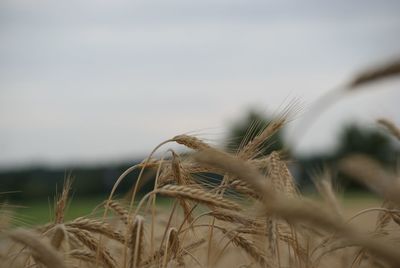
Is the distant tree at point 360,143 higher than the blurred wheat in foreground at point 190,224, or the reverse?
the blurred wheat in foreground at point 190,224

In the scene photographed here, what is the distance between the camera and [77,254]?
2535 mm

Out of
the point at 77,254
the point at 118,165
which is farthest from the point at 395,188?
the point at 118,165

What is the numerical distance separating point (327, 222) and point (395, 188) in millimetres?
268

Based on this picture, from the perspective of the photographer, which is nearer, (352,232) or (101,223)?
(352,232)

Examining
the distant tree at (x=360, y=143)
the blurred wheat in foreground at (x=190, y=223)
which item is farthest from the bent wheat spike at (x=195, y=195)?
the distant tree at (x=360, y=143)

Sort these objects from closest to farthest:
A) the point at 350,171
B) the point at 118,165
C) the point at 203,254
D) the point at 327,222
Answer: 1. the point at 327,222
2. the point at 350,171
3. the point at 203,254
4. the point at 118,165

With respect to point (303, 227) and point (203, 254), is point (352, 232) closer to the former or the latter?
point (303, 227)

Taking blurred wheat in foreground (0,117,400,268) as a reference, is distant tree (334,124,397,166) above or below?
below

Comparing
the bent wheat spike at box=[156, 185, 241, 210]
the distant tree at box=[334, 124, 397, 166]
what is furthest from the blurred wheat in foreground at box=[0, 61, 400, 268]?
the distant tree at box=[334, 124, 397, 166]

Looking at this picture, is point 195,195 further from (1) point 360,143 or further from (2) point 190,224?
(1) point 360,143

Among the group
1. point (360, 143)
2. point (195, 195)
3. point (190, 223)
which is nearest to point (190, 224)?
point (190, 223)

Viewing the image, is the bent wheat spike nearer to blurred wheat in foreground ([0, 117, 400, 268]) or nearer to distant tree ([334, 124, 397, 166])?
blurred wheat in foreground ([0, 117, 400, 268])

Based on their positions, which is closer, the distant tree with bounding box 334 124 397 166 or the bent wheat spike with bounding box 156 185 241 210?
the bent wheat spike with bounding box 156 185 241 210

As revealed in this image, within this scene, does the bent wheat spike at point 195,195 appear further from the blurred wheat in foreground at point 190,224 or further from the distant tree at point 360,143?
the distant tree at point 360,143
